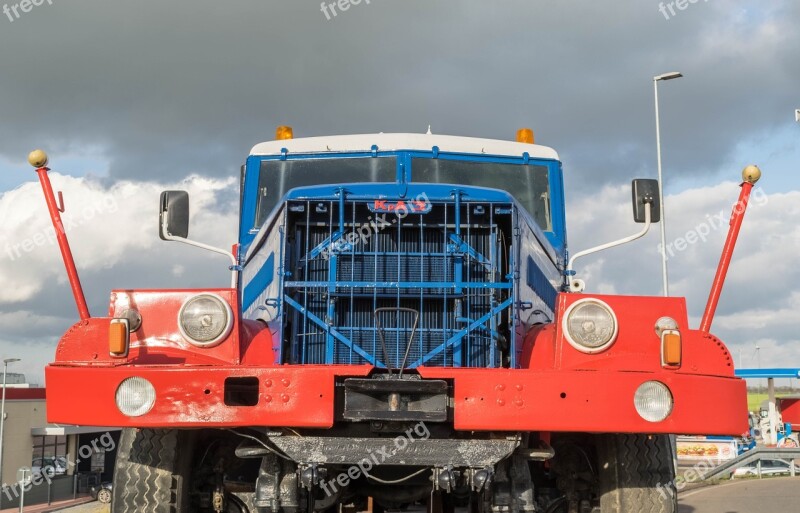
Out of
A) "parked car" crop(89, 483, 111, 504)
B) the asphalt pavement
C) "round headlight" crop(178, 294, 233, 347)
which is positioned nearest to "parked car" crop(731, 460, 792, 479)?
the asphalt pavement

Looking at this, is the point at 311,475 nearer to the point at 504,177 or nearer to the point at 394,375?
the point at 394,375

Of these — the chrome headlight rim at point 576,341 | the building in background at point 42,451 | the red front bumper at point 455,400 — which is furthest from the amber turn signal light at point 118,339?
the building in background at point 42,451

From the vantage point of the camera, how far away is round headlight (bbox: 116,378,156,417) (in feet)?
14.8

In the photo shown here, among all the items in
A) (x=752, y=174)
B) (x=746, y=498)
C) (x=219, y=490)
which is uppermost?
(x=752, y=174)

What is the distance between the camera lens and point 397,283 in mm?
5367

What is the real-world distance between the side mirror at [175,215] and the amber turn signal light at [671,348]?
357 cm

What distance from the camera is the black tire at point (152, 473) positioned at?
498 cm

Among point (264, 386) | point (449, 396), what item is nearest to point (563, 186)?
point (449, 396)

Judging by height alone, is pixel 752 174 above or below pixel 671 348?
above

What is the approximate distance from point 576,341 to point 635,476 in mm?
1042

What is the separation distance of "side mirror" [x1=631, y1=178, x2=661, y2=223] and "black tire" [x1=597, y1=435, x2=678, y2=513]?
193 cm

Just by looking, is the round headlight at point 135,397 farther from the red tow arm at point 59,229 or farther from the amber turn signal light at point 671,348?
the amber turn signal light at point 671,348

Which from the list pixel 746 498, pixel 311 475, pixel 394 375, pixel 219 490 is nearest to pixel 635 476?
pixel 394 375

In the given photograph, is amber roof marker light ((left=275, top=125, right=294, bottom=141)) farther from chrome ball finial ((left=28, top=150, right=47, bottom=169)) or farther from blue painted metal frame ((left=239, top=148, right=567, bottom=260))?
chrome ball finial ((left=28, top=150, right=47, bottom=169))
